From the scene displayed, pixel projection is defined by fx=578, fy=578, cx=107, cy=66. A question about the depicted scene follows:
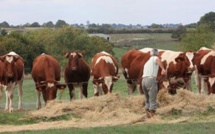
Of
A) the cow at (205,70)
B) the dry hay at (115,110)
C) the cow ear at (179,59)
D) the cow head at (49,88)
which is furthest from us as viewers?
the cow ear at (179,59)

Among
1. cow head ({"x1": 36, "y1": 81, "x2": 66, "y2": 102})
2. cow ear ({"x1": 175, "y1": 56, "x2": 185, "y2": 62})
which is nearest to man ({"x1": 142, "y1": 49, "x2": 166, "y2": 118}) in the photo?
cow head ({"x1": 36, "y1": 81, "x2": 66, "y2": 102})

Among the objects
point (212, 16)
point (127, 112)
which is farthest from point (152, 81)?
point (212, 16)

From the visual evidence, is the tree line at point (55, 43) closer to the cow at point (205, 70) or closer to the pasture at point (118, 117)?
the cow at point (205, 70)

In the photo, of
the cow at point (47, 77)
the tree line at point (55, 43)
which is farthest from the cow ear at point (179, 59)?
the tree line at point (55, 43)

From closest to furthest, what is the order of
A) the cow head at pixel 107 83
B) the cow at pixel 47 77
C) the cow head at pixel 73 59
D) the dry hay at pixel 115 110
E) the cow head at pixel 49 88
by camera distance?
the dry hay at pixel 115 110
the cow head at pixel 49 88
the cow at pixel 47 77
the cow head at pixel 107 83
the cow head at pixel 73 59

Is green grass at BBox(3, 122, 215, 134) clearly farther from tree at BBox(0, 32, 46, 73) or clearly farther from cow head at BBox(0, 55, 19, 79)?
tree at BBox(0, 32, 46, 73)

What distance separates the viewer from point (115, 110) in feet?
66.4

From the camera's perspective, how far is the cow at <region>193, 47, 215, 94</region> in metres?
26.0

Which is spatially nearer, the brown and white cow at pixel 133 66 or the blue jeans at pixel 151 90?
the blue jeans at pixel 151 90

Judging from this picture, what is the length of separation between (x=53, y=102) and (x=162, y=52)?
786 centimetres

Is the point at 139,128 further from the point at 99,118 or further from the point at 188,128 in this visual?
the point at 99,118

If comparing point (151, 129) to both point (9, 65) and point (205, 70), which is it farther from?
point (205, 70)

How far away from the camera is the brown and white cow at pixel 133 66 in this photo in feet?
90.3

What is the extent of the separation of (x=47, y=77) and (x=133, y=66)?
5029 millimetres
